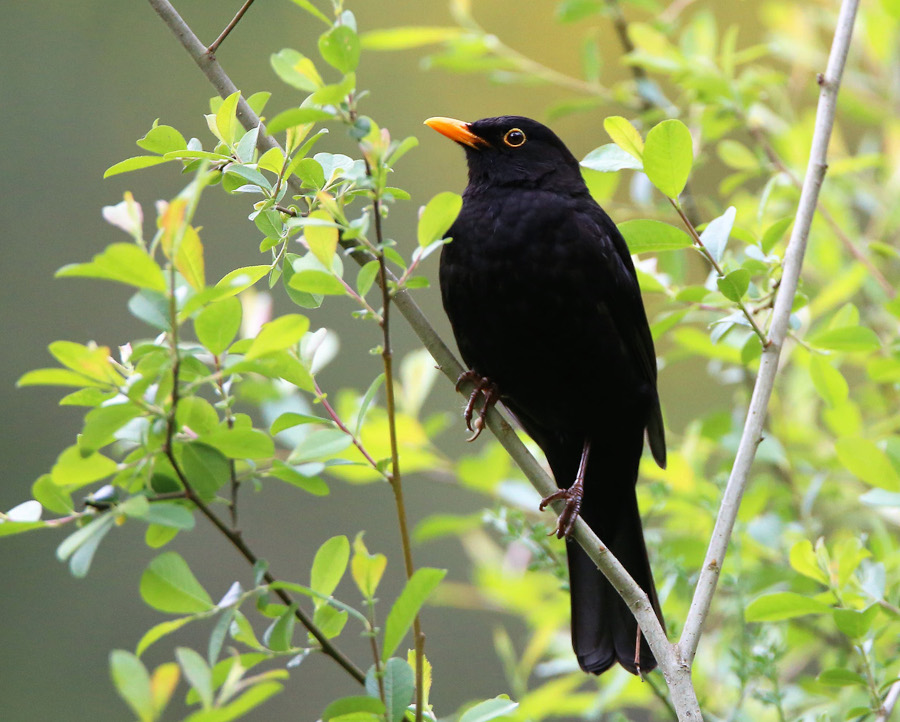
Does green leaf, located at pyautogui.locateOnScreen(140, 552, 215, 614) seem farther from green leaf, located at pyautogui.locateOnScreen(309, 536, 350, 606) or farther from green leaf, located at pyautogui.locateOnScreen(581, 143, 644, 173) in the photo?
green leaf, located at pyautogui.locateOnScreen(581, 143, 644, 173)

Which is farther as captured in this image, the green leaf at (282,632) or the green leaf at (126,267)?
the green leaf at (282,632)

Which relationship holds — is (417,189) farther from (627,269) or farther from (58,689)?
(627,269)

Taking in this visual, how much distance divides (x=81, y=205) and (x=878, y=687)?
846 cm

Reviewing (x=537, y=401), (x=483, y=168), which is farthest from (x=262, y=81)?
(x=537, y=401)

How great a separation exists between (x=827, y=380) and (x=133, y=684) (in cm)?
203

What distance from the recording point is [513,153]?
3943 millimetres

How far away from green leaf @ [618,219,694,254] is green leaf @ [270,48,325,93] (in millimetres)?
956

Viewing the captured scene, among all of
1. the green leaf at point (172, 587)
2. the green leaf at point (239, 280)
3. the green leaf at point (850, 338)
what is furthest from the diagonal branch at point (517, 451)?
the green leaf at point (850, 338)

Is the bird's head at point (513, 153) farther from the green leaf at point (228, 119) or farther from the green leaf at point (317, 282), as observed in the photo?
the green leaf at point (317, 282)

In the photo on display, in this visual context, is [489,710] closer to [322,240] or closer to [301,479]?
[301,479]

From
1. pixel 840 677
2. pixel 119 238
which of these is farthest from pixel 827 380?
pixel 119 238

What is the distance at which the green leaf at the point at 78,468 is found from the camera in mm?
1612

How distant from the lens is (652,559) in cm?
363

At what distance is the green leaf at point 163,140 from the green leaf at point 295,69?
286 mm
